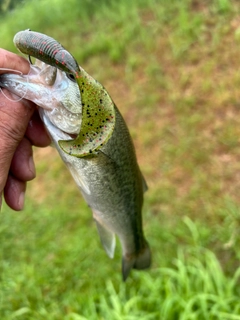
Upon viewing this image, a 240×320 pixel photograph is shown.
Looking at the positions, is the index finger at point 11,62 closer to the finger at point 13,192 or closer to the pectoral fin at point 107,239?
the finger at point 13,192

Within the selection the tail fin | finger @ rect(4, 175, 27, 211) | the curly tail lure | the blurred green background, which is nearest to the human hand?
finger @ rect(4, 175, 27, 211)

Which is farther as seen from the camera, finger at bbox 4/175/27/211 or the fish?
finger at bbox 4/175/27/211

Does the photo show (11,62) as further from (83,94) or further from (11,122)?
(83,94)

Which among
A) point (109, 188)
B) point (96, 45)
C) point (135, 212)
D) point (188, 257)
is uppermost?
point (96, 45)

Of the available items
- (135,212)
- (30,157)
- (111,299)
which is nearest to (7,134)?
(30,157)

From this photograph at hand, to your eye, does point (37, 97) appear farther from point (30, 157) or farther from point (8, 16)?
point (8, 16)

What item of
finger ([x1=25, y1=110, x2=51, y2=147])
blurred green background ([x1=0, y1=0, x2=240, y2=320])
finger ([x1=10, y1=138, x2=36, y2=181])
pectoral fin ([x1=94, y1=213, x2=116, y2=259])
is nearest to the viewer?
finger ([x1=25, y1=110, x2=51, y2=147])

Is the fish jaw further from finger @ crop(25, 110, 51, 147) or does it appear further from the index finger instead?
finger @ crop(25, 110, 51, 147)
